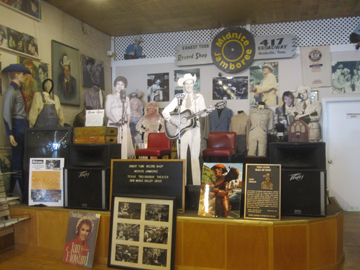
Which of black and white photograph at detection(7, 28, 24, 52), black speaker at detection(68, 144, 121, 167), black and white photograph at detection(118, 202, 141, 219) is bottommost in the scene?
black and white photograph at detection(118, 202, 141, 219)

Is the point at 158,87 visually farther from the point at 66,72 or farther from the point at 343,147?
the point at 343,147

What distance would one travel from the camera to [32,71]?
4.76 meters

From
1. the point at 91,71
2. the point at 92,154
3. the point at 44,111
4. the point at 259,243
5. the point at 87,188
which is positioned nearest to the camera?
the point at 259,243

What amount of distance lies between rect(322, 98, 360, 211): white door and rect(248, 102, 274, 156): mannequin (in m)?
1.09

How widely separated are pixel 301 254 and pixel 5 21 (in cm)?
473

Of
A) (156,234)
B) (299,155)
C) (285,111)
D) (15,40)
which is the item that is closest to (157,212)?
(156,234)

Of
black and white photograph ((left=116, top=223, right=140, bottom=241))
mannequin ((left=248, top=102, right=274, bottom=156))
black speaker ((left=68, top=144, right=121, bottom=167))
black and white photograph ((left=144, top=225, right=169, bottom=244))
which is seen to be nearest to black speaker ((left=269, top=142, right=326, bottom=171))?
black and white photograph ((left=144, top=225, right=169, bottom=244))

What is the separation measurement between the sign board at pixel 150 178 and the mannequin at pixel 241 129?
3021mm

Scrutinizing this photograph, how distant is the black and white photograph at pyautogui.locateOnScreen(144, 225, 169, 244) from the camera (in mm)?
2881

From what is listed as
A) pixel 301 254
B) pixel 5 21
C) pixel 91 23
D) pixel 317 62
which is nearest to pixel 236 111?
pixel 317 62

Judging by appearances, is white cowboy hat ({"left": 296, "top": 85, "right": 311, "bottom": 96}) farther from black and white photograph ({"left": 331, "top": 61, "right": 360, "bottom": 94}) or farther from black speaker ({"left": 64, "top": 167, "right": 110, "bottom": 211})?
black speaker ({"left": 64, "top": 167, "right": 110, "bottom": 211})

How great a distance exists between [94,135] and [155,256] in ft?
4.97

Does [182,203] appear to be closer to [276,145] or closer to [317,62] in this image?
[276,145]

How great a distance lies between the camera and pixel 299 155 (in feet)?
10.2
